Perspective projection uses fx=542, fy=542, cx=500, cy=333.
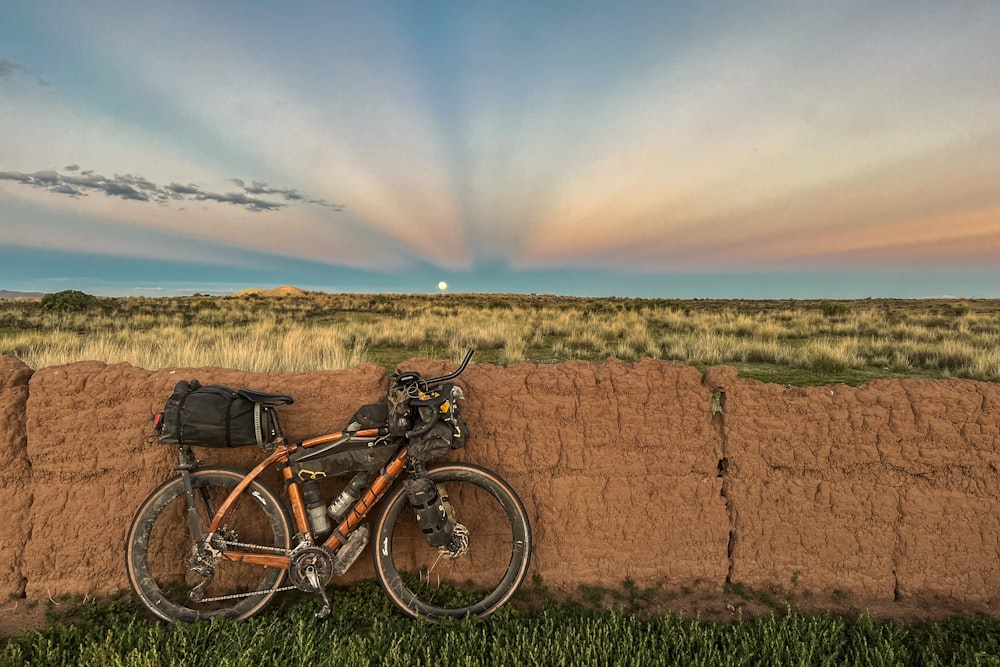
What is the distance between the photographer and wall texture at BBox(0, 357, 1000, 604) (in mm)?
4273

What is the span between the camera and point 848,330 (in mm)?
21734

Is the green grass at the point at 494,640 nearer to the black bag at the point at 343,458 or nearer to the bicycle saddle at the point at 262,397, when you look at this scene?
the black bag at the point at 343,458

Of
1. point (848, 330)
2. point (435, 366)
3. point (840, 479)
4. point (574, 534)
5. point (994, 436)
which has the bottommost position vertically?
point (574, 534)

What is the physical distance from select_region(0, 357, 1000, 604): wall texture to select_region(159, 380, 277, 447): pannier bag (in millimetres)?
543

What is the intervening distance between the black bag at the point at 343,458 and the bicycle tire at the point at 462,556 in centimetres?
29

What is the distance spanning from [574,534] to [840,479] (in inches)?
85.5

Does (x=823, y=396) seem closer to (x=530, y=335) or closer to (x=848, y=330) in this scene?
(x=530, y=335)

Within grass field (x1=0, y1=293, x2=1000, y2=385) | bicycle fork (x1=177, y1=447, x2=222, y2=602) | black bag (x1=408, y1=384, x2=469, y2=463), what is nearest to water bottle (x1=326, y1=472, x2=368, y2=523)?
black bag (x1=408, y1=384, x2=469, y2=463)

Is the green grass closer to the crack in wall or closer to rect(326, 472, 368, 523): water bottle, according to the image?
the crack in wall

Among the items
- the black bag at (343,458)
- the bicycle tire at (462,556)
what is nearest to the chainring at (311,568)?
the bicycle tire at (462,556)

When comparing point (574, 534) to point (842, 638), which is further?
point (574, 534)

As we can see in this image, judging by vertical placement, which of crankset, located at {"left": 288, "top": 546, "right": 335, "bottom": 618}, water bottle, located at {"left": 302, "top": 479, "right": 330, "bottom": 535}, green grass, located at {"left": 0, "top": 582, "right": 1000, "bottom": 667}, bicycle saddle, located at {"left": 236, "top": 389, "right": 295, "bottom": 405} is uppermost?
bicycle saddle, located at {"left": 236, "top": 389, "right": 295, "bottom": 405}

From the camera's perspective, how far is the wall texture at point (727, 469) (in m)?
4.27

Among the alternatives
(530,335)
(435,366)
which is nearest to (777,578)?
(435,366)
